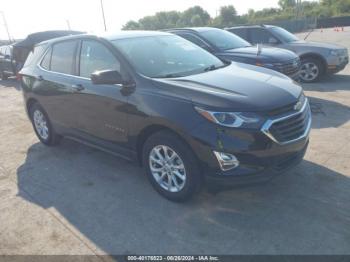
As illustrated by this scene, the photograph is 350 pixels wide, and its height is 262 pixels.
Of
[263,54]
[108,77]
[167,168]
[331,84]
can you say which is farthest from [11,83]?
[167,168]

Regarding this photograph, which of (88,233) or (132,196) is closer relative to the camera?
(88,233)

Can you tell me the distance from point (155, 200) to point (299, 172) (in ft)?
5.81

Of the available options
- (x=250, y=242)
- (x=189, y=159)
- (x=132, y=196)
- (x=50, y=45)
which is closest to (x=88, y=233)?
(x=132, y=196)

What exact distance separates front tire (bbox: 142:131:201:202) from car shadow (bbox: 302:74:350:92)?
6.14 m

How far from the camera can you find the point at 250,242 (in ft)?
10.1

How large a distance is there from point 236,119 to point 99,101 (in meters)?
1.81

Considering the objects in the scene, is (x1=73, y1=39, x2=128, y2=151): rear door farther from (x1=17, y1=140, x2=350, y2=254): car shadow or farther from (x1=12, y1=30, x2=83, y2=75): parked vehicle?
(x1=12, y1=30, x2=83, y2=75): parked vehicle

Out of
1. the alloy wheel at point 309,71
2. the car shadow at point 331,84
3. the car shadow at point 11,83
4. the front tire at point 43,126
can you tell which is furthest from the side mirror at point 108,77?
the car shadow at point 11,83

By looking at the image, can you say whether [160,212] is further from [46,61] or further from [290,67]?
[290,67]

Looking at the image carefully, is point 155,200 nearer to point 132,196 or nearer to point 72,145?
point 132,196

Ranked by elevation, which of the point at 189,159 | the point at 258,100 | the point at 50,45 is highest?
the point at 50,45

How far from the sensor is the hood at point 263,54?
24.8 feet

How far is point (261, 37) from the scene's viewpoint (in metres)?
10.0

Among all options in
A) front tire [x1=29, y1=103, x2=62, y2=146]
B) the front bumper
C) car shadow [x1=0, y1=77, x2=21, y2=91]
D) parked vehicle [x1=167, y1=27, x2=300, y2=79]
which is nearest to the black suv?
the front bumper
